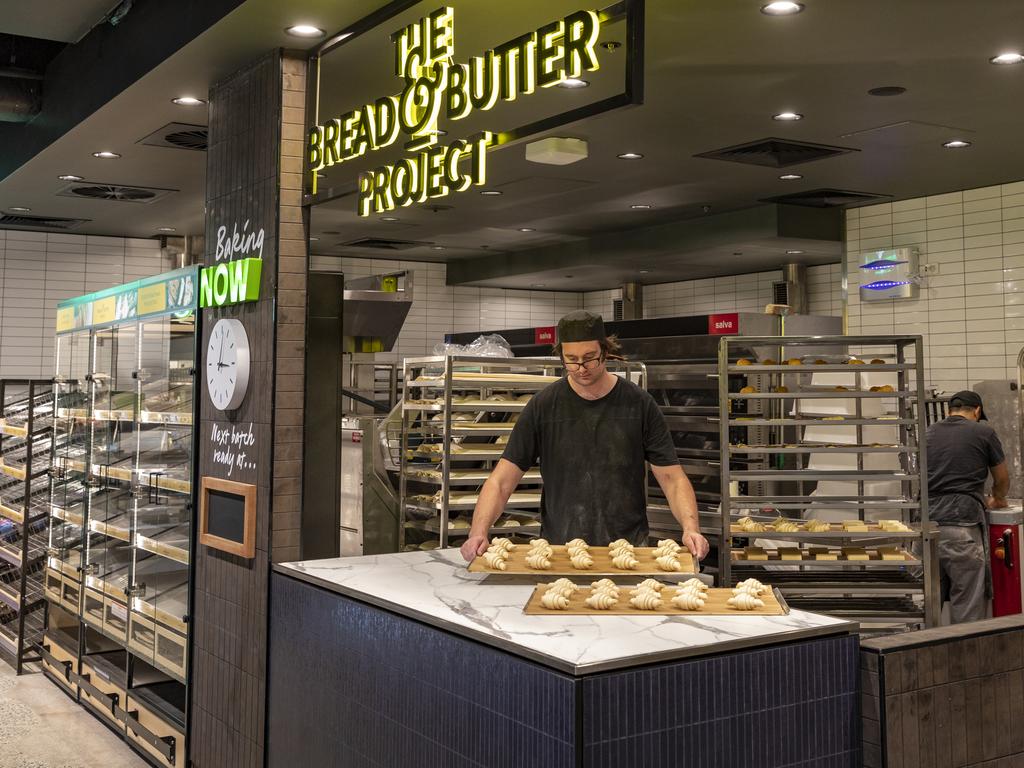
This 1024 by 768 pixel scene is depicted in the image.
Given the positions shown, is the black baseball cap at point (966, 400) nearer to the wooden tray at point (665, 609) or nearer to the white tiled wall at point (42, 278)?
the wooden tray at point (665, 609)

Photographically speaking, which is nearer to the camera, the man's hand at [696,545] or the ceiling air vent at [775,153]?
the man's hand at [696,545]

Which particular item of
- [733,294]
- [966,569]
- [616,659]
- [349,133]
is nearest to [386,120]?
[349,133]

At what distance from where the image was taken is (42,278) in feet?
31.6

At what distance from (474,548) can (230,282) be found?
1.75 meters

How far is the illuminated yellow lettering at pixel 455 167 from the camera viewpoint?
10.4ft

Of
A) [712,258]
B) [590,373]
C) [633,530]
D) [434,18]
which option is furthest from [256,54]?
[712,258]

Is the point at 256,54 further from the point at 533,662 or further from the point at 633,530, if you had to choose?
the point at 533,662

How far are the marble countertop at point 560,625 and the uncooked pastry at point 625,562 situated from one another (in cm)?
25

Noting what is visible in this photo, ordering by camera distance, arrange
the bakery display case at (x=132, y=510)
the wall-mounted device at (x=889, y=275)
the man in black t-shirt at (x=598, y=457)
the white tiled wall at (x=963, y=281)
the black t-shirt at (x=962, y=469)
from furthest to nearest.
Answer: the wall-mounted device at (x=889, y=275) → the white tiled wall at (x=963, y=281) → the black t-shirt at (x=962, y=469) → the bakery display case at (x=132, y=510) → the man in black t-shirt at (x=598, y=457)

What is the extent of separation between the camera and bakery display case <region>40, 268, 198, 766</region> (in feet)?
14.8

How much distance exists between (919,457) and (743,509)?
1127 mm

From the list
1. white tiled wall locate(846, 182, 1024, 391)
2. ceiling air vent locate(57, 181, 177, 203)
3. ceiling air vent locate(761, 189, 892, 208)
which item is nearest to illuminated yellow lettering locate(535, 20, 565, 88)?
ceiling air vent locate(761, 189, 892, 208)

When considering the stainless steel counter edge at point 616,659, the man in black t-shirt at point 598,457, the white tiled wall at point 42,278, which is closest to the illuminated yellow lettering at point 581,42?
the man in black t-shirt at point 598,457

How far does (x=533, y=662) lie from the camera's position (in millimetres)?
2129
